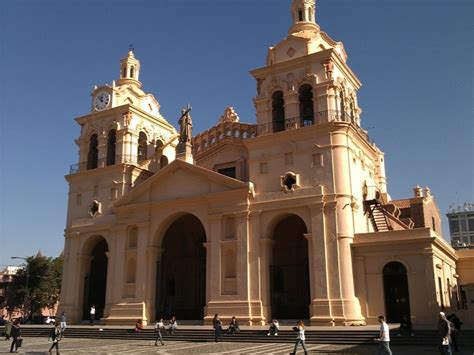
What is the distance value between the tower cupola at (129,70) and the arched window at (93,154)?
5052 mm

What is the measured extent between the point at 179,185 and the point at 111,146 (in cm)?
822

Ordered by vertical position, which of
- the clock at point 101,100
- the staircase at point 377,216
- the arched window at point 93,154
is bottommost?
the staircase at point 377,216

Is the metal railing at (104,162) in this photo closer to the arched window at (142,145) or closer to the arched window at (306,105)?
the arched window at (142,145)

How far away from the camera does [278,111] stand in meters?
30.8

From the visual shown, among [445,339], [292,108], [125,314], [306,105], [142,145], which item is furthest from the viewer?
[142,145]

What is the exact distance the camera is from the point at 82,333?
29125 millimetres

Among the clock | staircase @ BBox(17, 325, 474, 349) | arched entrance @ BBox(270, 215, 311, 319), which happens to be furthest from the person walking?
the clock

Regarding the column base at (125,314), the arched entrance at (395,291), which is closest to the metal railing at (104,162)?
the column base at (125,314)

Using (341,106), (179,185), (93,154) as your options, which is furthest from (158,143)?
(341,106)

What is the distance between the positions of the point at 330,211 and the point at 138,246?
42.7ft

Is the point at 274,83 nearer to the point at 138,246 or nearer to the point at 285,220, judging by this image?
the point at 285,220

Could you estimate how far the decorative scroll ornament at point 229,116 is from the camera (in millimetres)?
34625

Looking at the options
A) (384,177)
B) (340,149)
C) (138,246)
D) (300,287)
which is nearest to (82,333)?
(138,246)

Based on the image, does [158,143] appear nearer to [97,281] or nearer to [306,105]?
[97,281]
